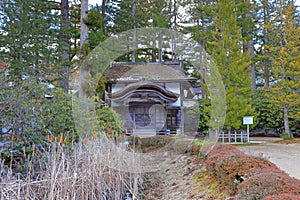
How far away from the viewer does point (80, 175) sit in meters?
3.23

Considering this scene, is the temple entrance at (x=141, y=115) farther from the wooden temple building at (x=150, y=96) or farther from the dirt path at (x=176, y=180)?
the dirt path at (x=176, y=180)

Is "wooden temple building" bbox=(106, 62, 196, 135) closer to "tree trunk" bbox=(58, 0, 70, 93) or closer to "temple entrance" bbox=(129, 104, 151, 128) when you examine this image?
"temple entrance" bbox=(129, 104, 151, 128)

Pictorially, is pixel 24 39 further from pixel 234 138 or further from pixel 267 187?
pixel 267 187

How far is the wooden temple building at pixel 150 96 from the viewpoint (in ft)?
34.3

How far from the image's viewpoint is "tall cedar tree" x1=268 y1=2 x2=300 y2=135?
984cm

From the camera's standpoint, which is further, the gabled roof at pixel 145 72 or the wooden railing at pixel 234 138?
the gabled roof at pixel 145 72

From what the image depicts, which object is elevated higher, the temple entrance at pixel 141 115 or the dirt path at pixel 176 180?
the temple entrance at pixel 141 115

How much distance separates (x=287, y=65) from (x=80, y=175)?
31.5 ft

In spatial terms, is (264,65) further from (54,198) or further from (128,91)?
(54,198)

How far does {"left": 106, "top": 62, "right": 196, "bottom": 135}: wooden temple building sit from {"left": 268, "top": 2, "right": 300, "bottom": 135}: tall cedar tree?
3562mm

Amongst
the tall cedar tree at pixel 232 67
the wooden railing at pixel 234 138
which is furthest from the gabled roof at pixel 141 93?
the wooden railing at pixel 234 138

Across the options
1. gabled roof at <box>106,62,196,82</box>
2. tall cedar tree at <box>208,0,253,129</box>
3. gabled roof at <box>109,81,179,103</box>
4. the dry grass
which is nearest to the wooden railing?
tall cedar tree at <box>208,0,253,129</box>

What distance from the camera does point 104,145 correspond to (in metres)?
3.74

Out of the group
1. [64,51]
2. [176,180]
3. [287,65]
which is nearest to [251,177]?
[176,180]
